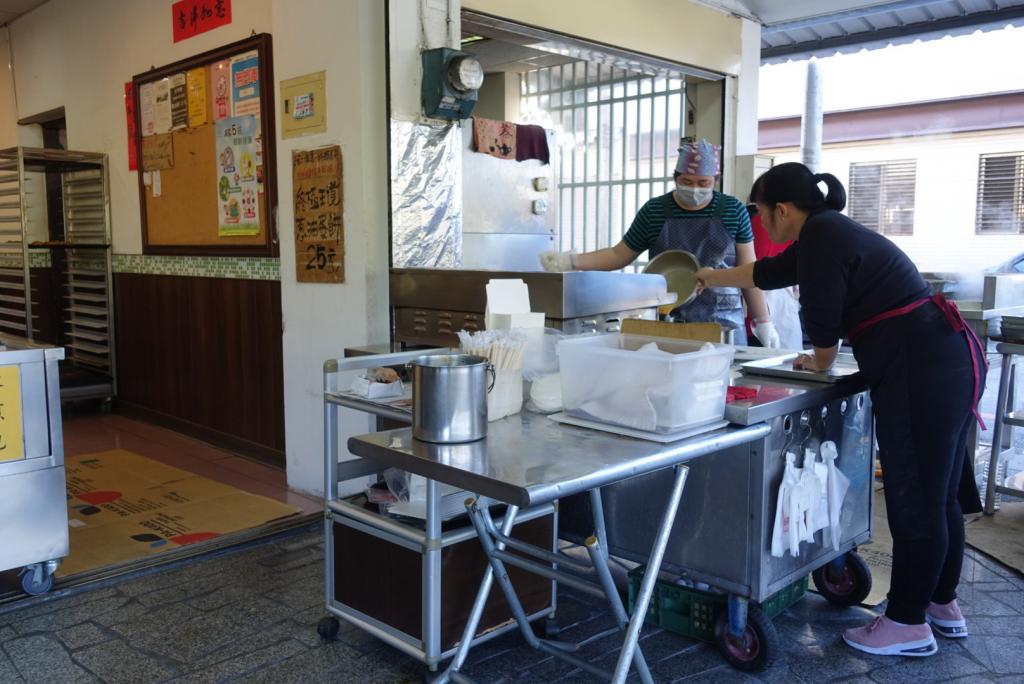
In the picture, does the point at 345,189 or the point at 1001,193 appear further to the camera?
the point at 1001,193

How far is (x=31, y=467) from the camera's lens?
289 cm

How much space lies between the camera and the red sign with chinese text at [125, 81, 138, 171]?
220 inches

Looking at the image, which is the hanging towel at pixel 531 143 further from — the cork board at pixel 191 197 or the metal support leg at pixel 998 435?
the metal support leg at pixel 998 435

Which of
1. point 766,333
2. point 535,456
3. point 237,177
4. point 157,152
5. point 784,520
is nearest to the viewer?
point 535,456

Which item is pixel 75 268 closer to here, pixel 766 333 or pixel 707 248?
pixel 707 248

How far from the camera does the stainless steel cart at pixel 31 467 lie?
2.84 m

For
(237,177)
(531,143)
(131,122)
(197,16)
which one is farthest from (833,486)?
(131,122)

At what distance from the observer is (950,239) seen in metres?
8.58

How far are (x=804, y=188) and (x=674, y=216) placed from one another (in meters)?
1.53

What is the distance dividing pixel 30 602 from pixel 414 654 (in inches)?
60.1

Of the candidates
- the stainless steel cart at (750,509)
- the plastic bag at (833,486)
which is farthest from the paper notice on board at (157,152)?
the plastic bag at (833,486)

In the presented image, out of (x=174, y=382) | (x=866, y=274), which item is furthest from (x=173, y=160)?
(x=866, y=274)

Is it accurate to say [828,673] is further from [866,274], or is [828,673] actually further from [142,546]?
[142,546]

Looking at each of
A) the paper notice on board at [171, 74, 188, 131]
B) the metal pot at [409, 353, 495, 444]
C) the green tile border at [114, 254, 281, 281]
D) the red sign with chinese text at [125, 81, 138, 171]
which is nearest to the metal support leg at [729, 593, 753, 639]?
the metal pot at [409, 353, 495, 444]
